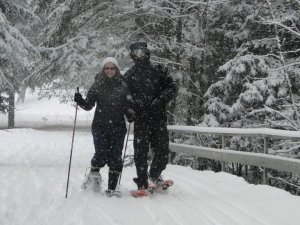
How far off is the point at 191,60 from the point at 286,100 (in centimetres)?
301

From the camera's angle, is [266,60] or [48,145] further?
[48,145]

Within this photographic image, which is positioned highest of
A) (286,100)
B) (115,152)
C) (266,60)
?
(266,60)

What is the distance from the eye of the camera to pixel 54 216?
557 centimetres

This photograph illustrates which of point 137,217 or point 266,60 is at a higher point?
point 266,60

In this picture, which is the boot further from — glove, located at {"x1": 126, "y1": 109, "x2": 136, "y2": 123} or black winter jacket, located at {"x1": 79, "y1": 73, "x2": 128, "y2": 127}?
glove, located at {"x1": 126, "y1": 109, "x2": 136, "y2": 123}

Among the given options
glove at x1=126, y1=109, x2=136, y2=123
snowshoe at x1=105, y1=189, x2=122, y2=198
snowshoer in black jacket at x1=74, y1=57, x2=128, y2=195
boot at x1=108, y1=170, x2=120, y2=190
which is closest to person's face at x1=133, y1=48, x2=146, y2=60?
snowshoer in black jacket at x1=74, y1=57, x2=128, y2=195

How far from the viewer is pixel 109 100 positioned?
22.5ft

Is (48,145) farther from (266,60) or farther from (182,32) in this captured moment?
(266,60)

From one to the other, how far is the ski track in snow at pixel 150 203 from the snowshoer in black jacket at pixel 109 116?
0.44 m

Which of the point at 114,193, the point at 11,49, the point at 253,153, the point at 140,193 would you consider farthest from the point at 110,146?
the point at 11,49

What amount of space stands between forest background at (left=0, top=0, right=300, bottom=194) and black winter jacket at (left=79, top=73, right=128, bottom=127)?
216 inches

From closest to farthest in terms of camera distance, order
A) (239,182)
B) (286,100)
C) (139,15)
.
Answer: (239,182) < (286,100) < (139,15)

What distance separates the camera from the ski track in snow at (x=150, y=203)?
5.46 meters

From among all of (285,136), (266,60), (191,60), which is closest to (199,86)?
(191,60)
